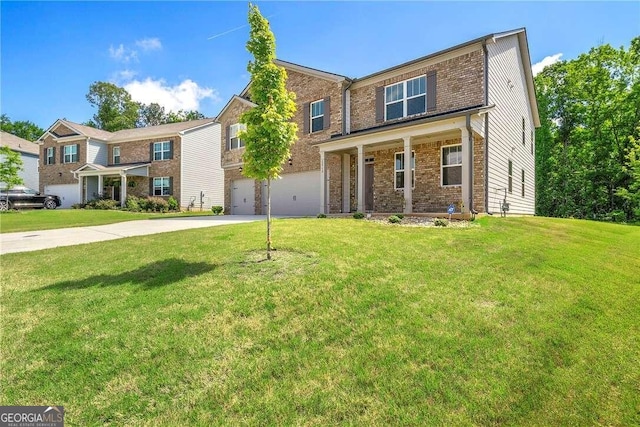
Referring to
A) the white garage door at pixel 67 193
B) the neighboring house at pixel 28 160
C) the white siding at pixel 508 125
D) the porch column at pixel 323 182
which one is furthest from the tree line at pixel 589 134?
the neighboring house at pixel 28 160

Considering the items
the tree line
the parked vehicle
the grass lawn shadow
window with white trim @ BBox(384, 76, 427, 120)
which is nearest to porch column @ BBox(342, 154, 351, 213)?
window with white trim @ BBox(384, 76, 427, 120)

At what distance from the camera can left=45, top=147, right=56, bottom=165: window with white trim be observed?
3256 cm

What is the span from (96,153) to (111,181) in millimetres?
3683

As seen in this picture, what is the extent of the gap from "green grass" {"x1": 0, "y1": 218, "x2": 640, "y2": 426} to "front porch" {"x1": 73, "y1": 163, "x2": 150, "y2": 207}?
928 inches

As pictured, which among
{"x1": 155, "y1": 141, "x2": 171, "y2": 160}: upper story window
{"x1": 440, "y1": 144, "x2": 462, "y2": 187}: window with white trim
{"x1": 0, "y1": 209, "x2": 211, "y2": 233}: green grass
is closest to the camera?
{"x1": 440, "y1": 144, "x2": 462, "y2": 187}: window with white trim

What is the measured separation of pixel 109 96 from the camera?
48344mm

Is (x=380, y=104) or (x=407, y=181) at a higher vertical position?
(x=380, y=104)

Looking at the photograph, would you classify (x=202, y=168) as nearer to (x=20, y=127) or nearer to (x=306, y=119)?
(x=306, y=119)

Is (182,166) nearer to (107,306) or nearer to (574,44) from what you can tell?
(107,306)

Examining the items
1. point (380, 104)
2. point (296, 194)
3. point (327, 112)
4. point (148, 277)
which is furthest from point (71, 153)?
point (148, 277)

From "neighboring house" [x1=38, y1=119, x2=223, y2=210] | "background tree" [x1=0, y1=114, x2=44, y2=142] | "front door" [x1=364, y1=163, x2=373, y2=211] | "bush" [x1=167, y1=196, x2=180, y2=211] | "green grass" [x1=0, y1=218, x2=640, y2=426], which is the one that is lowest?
"green grass" [x1=0, y1=218, x2=640, y2=426]

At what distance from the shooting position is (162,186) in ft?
90.6

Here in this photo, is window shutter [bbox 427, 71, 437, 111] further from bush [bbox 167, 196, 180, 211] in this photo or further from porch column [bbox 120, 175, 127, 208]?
porch column [bbox 120, 175, 127, 208]

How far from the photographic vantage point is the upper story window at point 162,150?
2755 centimetres
